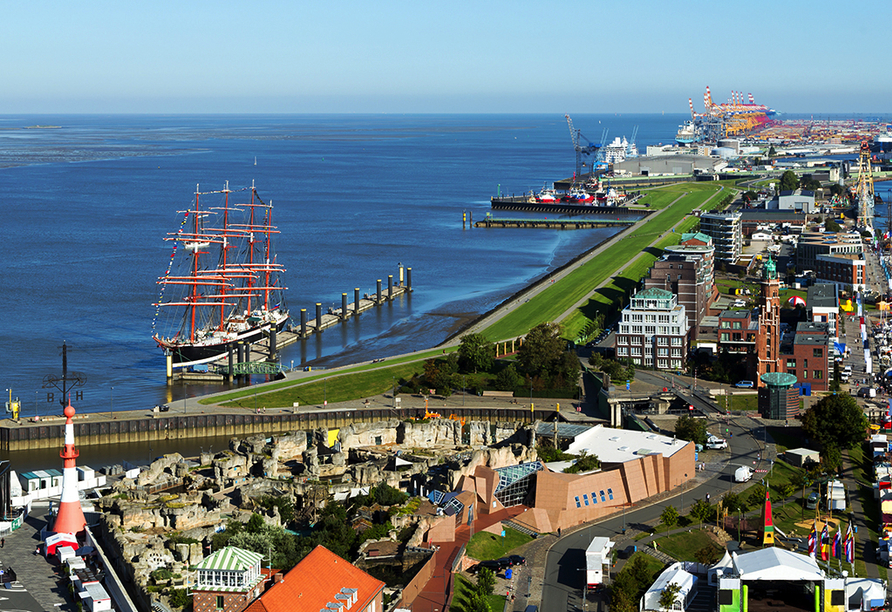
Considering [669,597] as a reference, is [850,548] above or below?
below

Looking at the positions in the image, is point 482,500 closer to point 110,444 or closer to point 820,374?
point 110,444

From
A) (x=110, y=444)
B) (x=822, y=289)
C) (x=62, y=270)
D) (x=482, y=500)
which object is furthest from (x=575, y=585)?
(x=62, y=270)

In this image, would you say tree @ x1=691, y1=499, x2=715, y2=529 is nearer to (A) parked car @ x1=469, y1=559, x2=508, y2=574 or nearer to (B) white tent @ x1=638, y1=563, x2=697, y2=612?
(B) white tent @ x1=638, y1=563, x2=697, y2=612

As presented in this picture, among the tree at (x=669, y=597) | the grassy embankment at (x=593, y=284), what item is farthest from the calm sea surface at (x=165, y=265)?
the tree at (x=669, y=597)

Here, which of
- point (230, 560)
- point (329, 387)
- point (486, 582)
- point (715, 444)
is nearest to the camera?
point (230, 560)

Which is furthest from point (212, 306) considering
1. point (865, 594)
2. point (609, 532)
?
point (865, 594)

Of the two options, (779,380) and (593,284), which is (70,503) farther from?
(593,284)
